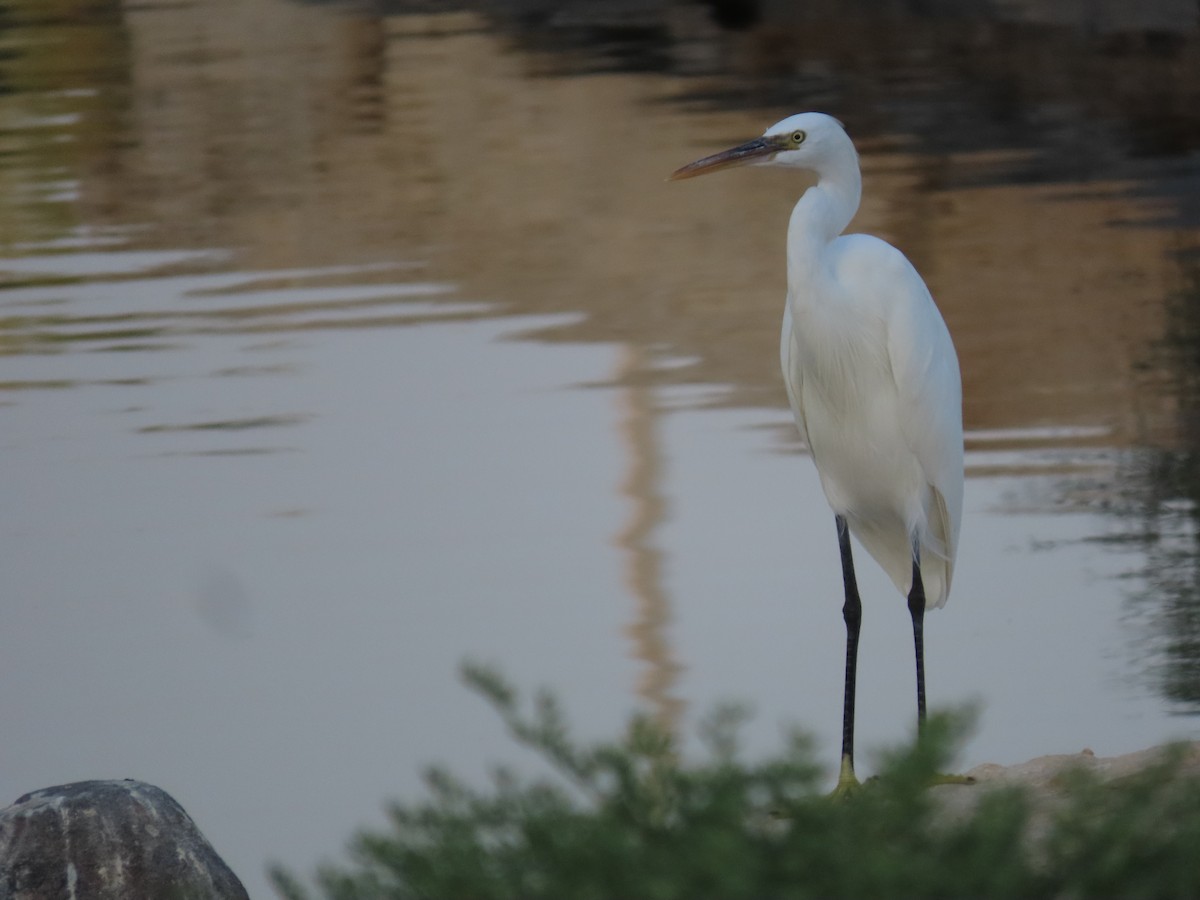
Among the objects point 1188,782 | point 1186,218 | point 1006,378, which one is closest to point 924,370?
point 1188,782

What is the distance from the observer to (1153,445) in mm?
6121

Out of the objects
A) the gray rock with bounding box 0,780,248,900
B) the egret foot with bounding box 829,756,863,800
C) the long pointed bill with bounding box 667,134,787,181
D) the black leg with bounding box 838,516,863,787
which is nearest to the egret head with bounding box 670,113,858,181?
the long pointed bill with bounding box 667,134,787,181

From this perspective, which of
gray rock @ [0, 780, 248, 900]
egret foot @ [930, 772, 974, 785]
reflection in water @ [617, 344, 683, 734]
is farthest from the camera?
reflection in water @ [617, 344, 683, 734]

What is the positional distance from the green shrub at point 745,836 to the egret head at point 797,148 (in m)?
1.70

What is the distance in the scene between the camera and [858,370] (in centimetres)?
358

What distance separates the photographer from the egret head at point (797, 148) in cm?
346

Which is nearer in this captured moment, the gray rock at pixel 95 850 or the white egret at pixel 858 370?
the gray rock at pixel 95 850

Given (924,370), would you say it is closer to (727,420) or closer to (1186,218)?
(727,420)

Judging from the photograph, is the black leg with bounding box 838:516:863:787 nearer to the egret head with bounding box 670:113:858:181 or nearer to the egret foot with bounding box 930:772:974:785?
the egret foot with bounding box 930:772:974:785

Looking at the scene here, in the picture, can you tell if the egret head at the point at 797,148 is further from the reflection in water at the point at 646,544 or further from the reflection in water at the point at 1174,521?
the reflection in water at the point at 1174,521

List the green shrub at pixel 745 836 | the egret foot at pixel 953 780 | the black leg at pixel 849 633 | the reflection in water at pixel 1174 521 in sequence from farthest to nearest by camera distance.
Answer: the reflection in water at pixel 1174 521 → the black leg at pixel 849 633 → the egret foot at pixel 953 780 → the green shrub at pixel 745 836

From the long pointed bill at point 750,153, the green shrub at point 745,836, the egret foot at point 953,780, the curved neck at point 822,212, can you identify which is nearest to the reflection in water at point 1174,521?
the egret foot at point 953,780

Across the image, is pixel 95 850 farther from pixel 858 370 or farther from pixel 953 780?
pixel 858 370

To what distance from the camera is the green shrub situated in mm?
1669
